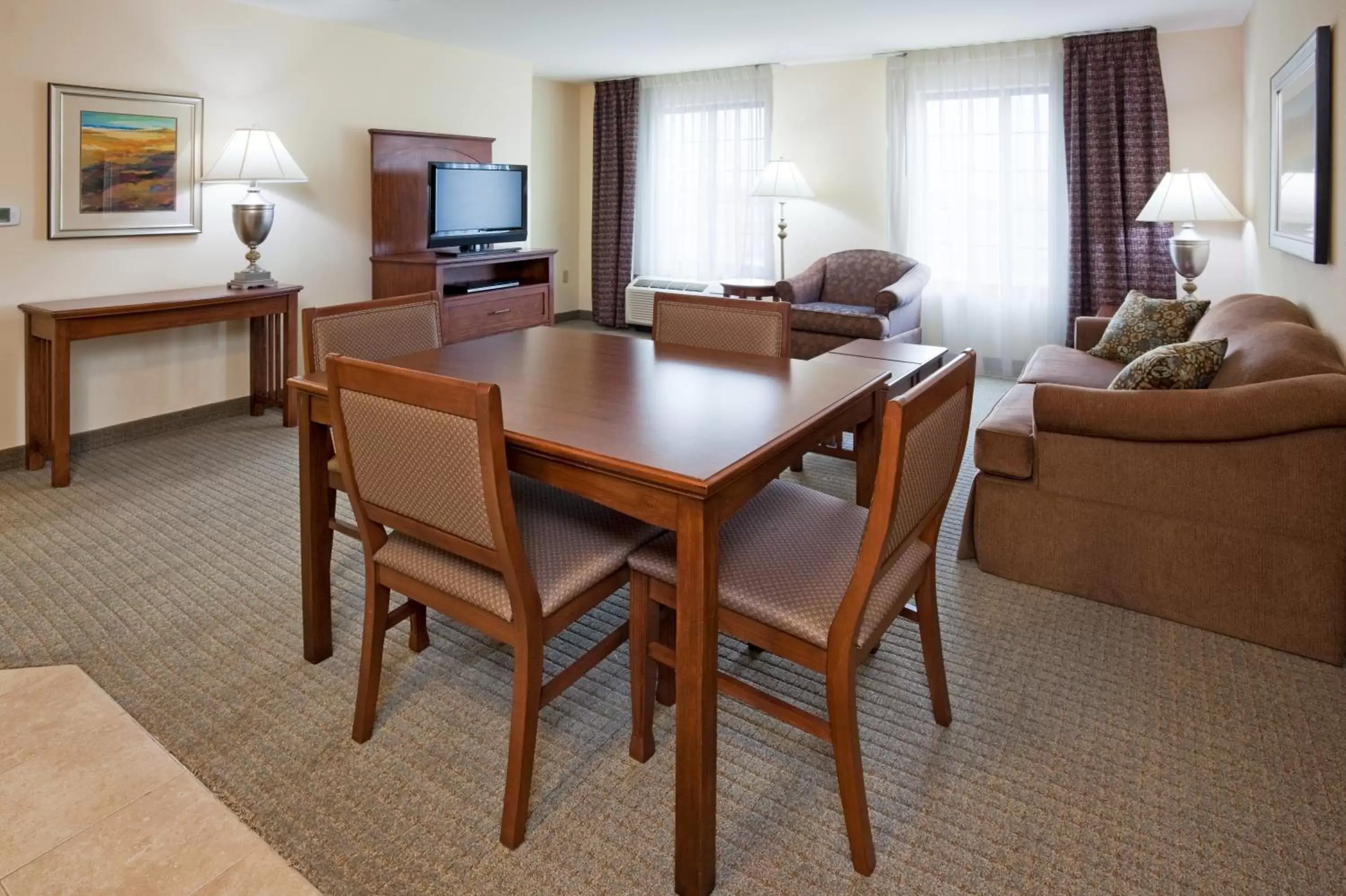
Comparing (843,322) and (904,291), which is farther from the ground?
(904,291)

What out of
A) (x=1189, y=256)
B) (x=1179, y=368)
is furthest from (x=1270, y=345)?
(x=1189, y=256)

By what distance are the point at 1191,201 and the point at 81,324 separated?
538 centimetres

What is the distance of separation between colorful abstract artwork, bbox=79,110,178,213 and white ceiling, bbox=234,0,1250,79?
3.17ft

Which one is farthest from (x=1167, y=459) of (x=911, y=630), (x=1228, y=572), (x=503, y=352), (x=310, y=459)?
(x=310, y=459)

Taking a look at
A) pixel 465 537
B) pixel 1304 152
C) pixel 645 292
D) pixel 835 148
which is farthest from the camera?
pixel 645 292

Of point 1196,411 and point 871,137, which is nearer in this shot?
point 1196,411

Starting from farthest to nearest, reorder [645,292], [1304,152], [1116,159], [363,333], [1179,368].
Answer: [645,292] < [1116,159] < [1304,152] < [1179,368] < [363,333]

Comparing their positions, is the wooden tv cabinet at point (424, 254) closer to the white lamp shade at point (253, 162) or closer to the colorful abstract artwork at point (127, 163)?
the white lamp shade at point (253, 162)

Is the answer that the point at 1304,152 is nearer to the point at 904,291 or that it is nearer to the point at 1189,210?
the point at 1189,210

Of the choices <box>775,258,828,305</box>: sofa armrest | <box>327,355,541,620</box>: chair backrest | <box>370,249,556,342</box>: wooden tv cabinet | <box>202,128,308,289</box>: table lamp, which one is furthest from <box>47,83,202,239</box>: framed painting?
<box>775,258,828,305</box>: sofa armrest

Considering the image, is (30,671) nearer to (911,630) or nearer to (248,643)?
(248,643)

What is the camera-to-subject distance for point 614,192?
24.1 feet

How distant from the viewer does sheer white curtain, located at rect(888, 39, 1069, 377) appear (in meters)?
5.51

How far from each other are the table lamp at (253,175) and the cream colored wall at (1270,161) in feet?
14.1
